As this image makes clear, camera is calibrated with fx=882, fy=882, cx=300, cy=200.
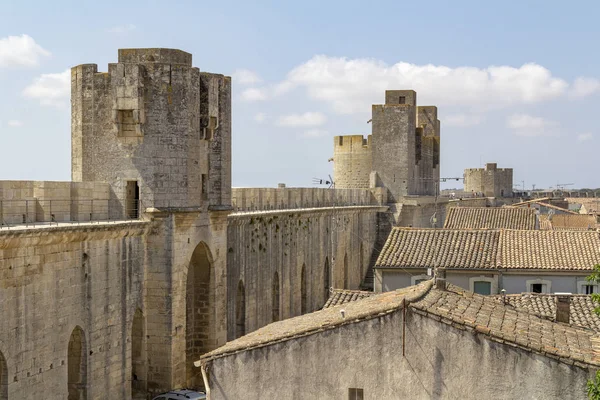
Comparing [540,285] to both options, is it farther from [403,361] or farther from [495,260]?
[403,361]

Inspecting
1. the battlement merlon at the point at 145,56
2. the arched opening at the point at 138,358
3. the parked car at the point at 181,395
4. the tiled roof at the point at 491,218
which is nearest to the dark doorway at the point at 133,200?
the arched opening at the point at 138,358

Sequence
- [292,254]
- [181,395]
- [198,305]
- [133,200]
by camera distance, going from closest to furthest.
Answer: [181,395] < [133,200] < [198,305] < [292,254]

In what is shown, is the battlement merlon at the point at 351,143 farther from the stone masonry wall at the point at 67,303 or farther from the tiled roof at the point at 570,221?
the stone masonry wall at the point at 67,303

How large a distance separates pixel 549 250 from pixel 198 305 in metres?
9.53

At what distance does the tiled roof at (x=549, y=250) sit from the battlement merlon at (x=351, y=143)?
69.7ft

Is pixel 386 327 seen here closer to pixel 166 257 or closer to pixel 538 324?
pixel 538 324

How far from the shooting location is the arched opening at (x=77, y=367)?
16953mm

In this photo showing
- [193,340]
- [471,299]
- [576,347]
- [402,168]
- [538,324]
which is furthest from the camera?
[402,168]

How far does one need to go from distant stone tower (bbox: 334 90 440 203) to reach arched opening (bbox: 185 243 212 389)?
2341 centimetres

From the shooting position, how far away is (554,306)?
18.0 m

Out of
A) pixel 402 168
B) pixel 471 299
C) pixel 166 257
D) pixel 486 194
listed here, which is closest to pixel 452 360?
pixel 471 299

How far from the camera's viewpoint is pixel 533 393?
1038 cm

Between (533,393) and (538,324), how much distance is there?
251 centimetres

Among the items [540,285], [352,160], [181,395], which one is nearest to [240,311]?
[181,395]
